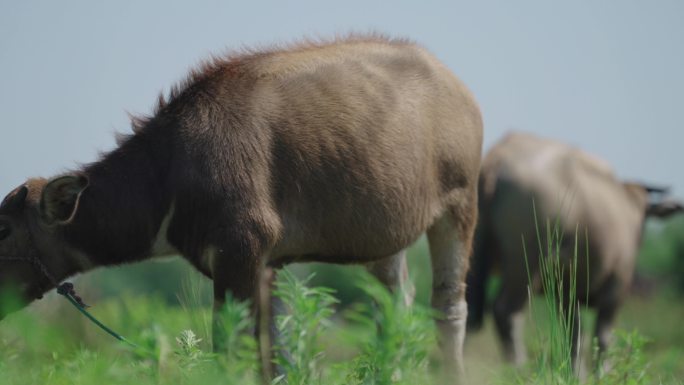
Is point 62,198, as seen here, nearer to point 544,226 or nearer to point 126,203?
point 126,203

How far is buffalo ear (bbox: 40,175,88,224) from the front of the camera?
5.22 meters

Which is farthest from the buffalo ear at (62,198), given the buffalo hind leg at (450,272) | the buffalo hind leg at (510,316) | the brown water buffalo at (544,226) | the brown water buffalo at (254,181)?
the buffalo hind leg at (510,316)

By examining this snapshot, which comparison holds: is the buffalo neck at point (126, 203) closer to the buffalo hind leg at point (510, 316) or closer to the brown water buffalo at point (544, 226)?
the brown water buffalo at point (544, 226)

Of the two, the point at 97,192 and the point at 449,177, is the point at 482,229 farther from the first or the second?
the point at 97,192

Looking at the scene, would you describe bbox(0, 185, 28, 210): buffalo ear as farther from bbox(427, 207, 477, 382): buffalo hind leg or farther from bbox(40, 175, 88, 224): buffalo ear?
bbox(427, 207, 477, 382): buffalo hind leg

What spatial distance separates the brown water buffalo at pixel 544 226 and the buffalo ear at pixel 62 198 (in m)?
4.88

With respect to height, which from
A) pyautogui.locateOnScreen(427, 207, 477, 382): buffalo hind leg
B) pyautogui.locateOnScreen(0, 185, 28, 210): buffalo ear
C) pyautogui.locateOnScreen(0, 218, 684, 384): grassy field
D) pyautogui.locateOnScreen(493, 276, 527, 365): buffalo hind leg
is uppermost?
pyautogui.locateOnScreen(0, 185, 28, 210): buffalo ear

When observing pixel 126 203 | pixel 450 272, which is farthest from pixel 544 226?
pixel 126 203

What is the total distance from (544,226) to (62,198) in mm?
5090

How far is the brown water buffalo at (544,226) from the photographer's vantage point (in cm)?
934

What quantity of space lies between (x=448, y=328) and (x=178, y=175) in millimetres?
2134

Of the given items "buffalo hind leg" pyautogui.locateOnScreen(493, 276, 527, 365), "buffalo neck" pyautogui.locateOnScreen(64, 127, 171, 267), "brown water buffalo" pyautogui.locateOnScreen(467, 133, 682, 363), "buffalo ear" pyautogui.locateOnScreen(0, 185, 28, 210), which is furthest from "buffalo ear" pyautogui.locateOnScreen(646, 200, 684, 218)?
"buffalo ear" pyautogui.locateOnScreen(0, 185, 28, 210)

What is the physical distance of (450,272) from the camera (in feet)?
21.1

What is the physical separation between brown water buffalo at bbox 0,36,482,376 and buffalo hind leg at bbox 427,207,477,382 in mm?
306
